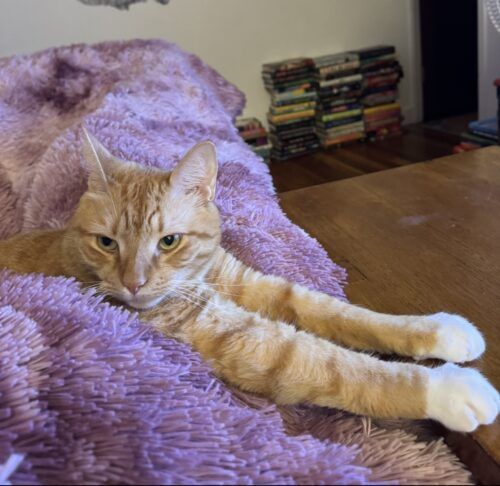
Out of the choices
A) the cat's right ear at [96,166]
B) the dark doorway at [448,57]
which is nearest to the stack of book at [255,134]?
the dark doorway at [448,57]

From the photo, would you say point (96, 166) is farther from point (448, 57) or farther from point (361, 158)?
point (448, 57)

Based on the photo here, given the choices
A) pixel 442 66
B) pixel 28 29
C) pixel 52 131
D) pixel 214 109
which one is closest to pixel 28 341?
pixel 52 131

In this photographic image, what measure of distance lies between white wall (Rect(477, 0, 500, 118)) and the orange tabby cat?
2.88 meters

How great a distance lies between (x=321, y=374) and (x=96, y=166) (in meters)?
0.51

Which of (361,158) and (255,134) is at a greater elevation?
(255,134)

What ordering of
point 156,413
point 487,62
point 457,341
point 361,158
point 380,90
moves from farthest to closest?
point 380,90 → point 361,158 → point 487,62 → point 457,341 → point 156,413

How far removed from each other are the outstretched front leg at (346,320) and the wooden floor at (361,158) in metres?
2.44

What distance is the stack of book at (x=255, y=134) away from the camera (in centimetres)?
385

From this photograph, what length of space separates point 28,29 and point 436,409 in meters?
3.47

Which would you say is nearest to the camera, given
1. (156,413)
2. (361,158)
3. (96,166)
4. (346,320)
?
(156,413)

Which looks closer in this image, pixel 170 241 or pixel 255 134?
pixel 170 241

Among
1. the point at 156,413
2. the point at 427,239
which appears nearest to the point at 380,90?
the point at 427,239

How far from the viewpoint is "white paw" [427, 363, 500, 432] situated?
583 mm

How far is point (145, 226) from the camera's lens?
856 mm
